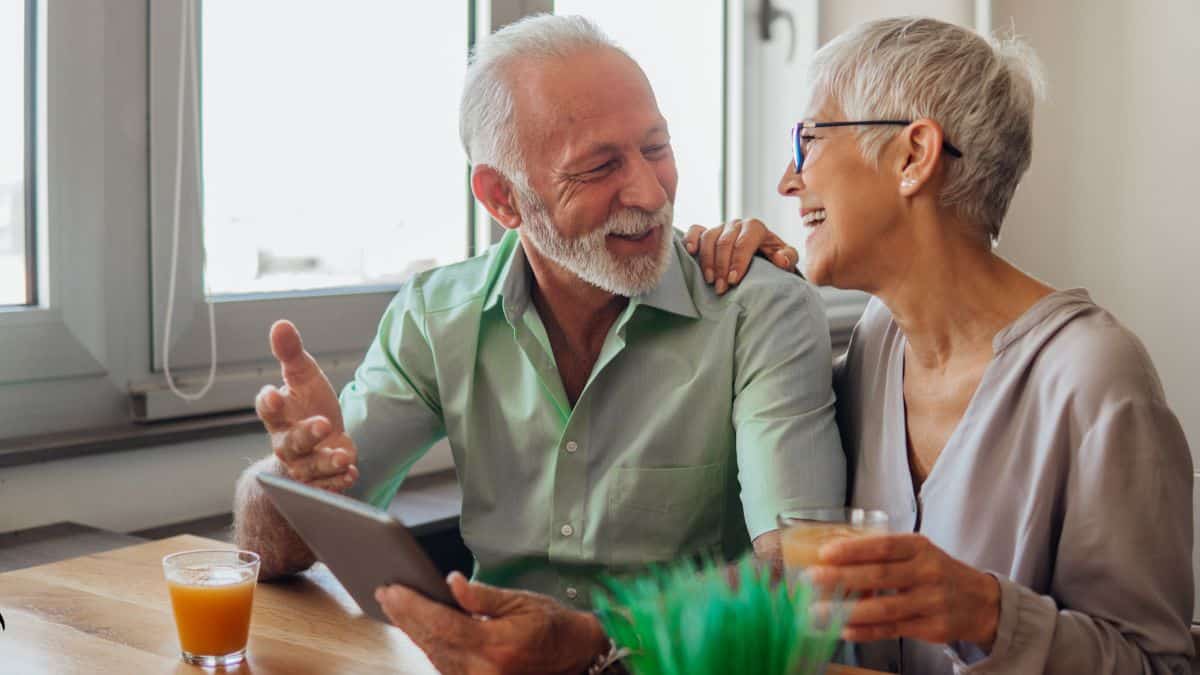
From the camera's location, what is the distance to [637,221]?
191 centimetres

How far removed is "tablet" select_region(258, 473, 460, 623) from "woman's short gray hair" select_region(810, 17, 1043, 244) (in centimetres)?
83

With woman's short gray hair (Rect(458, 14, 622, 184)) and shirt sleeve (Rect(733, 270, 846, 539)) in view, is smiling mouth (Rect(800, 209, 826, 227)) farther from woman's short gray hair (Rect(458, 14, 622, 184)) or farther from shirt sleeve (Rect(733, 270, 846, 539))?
woman's short gray hair (Rect(458, 14, 622, 184))

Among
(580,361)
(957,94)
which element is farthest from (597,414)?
(957,94)

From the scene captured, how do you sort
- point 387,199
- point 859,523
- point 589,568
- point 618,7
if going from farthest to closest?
point 618,7, point 387,199, point 589,568, point 859,523

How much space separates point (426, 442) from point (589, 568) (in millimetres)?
317

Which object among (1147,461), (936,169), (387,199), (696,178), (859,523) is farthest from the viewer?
(696,178)

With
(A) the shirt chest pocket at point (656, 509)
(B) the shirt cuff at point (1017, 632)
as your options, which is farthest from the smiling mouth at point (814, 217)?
(B) the shirt cuff at point (1017, 632)

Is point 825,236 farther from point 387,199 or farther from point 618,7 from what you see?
point 618,7

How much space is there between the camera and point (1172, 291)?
3959 mm

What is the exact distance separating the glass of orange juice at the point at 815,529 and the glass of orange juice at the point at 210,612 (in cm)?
56

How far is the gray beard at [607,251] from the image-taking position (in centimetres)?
187

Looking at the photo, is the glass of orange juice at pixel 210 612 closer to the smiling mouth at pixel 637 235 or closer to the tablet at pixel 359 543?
the tablet at pixel 359 543

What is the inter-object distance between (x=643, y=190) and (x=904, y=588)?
81 centimetres

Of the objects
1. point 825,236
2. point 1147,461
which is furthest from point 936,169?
point 1147,461
